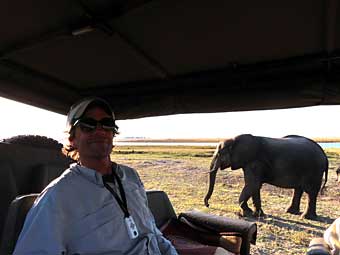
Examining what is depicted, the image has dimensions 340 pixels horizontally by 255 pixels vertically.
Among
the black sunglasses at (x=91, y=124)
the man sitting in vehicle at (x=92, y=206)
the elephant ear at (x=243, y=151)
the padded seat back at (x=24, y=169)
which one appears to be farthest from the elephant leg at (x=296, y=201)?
the black sunglasses at (x=91, y=124)

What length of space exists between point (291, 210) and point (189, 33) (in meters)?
5.24

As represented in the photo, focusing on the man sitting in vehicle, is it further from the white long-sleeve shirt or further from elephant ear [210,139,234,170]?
elephant ear [210,139,234,170]

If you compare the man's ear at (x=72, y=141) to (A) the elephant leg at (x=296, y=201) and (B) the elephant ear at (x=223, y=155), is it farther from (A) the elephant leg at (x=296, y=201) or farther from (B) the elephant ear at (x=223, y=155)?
(A) the elephant leg at (x=296, y=201)

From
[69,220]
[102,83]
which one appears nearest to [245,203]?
[102,83]

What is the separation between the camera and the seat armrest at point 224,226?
217cm

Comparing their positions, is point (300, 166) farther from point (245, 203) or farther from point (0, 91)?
point (0, 91)

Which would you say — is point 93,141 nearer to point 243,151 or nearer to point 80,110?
point 80,110

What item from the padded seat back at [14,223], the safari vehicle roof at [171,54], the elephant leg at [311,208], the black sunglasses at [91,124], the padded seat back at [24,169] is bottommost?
the elephant leg at [311,208]

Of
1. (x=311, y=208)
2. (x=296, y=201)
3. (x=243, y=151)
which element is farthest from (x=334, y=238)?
(x=296, y=201)

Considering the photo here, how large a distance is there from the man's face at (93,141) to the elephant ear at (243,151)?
4598 millimetres

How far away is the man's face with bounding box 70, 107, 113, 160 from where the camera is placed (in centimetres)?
143

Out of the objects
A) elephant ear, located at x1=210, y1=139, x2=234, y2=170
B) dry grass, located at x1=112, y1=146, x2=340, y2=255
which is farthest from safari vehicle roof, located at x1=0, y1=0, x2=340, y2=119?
elephant ear, located at x1=210, y1=139, x2=234, y2=170

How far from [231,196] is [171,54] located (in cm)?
539

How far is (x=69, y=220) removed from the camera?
46.9 inches
